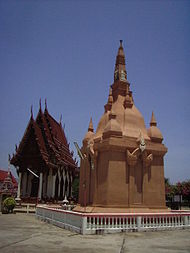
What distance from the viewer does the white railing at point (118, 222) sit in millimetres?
10773

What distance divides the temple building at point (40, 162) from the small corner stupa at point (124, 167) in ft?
54.8

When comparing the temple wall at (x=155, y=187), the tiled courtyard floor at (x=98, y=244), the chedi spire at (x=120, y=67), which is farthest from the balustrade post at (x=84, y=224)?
the chedi spire at (x=120, y=67)

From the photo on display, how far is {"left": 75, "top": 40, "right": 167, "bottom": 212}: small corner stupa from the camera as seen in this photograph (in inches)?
566

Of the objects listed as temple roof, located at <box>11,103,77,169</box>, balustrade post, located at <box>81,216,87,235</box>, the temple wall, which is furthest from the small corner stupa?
temple roof, located at <box>11,103,77,169</box>

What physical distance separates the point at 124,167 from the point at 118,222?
3851 millimetres

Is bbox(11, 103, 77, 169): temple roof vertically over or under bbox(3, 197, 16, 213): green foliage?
over

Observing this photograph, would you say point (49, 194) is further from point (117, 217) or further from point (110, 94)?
point (117, 217)

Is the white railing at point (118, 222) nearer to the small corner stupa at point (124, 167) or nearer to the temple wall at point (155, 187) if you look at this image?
the small corner stupa at point (124, 167)

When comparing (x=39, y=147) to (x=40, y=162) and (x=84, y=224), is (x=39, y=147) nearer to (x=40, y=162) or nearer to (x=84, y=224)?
(x=40, y=162)

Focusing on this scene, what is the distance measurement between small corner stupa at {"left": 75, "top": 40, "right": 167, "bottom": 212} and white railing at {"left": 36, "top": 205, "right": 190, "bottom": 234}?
2.16 meters

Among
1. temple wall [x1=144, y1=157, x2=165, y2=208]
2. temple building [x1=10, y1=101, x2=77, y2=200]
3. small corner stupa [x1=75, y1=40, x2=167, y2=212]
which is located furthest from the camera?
temple building [x1=10, y1=101, x2=77, y2=200]

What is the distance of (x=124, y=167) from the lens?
48.4 ft

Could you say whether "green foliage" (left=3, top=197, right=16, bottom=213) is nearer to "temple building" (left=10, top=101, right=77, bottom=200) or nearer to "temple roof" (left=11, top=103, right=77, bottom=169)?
"temple building" (left=10, top=101, right=77, bottom=200)

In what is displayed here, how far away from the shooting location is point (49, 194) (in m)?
34.6
